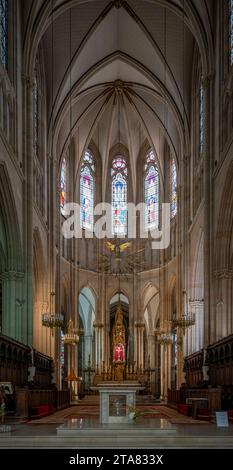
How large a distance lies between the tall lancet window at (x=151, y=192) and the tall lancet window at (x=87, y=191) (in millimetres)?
3506

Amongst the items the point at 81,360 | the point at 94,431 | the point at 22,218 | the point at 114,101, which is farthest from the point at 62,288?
the point at 94,431

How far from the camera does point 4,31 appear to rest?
2439 cm

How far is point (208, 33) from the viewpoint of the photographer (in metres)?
26.7

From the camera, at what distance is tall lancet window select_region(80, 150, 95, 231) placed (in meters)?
42.9

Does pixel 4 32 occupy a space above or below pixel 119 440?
above

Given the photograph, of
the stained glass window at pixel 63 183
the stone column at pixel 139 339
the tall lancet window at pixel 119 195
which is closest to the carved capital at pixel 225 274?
the stained glass window at pixel 63 183

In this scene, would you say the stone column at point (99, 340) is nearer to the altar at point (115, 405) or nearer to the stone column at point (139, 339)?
the stone column at point (139, 339)

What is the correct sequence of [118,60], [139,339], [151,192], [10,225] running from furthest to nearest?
1. [151,192]
2. [139,339]
3. [118,60]
4. [10,225]

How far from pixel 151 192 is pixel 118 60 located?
10.4m

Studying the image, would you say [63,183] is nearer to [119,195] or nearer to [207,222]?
[119,195]

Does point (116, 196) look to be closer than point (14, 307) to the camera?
No

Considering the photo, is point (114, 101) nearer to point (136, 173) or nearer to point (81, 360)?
point (136, 173)

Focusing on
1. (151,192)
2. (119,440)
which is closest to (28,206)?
(119,440)

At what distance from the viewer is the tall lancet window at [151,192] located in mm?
42719
